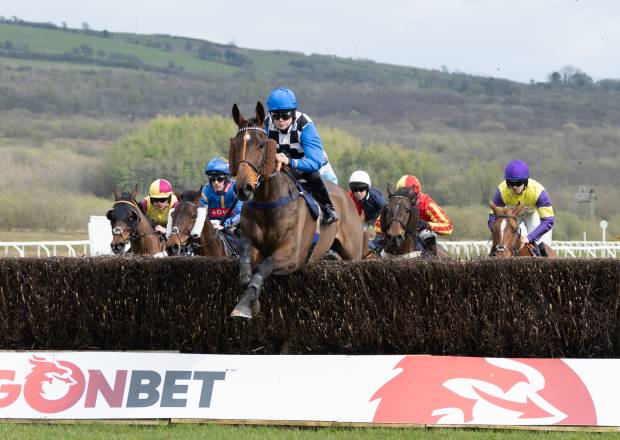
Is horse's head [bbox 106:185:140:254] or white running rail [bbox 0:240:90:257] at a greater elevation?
horse's head [bbox 106:185:140:254]

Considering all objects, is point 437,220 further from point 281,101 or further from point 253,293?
point 253,293

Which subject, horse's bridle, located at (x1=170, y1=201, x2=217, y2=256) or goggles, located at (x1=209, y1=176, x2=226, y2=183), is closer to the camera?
horse's bridle, located at (x1=170, y1=201, x2=217, y2=256)

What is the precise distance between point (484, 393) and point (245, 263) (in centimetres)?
180

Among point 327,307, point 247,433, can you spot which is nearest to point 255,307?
point 327,307

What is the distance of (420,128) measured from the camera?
86.1m

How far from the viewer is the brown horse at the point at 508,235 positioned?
9.99 m

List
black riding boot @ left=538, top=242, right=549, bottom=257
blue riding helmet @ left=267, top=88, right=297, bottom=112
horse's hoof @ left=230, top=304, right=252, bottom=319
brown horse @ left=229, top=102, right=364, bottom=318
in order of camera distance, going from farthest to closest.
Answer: black riding boot @ left=538, top=242, right=549, bottom=257 < blue riding helmet @ left=267, top=88, right=297, bottom=112 < brown horse @ left=229, top=102, right=364, bottom=318 < horse's hoof @ left=230, top=304, right=252, bottom=319

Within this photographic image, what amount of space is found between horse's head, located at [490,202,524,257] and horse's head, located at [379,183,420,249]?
0.80 meters

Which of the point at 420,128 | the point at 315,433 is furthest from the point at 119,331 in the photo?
the point at 420,128

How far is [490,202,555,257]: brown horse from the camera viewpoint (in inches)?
393

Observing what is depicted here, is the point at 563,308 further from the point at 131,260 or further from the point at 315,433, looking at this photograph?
the point at 131,260

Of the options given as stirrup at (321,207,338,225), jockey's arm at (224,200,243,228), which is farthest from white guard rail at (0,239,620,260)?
stirrup at (321,207,338,225)

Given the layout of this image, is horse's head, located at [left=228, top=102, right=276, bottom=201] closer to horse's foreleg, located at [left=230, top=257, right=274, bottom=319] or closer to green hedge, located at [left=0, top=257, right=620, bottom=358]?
horse's foreleg, located at [left=230, top=257, right=274, bottom=319]

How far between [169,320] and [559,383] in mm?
2766
